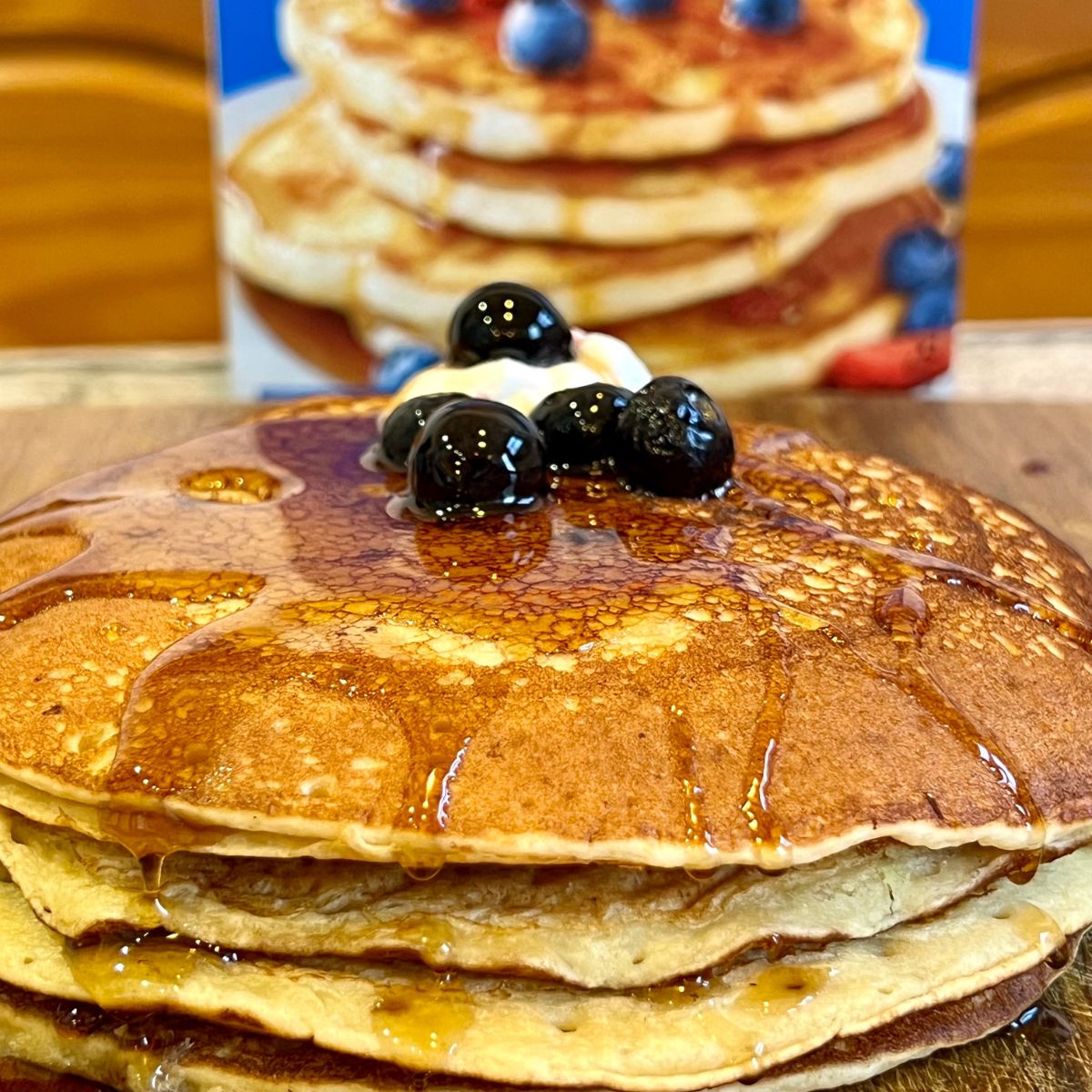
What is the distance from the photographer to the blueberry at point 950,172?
3.45 metres

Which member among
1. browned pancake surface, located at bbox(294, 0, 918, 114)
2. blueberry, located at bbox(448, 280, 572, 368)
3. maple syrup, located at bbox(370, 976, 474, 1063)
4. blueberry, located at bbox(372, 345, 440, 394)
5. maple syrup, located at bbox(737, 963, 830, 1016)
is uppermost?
browned pancake surface, located at bbox(294, 0, 918, 114)

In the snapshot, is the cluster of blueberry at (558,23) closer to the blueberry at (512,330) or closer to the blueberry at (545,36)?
the blueberry at (545,36)

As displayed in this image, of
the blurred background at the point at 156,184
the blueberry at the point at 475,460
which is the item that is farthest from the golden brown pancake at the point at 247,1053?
the blurred background at the point at 156,184

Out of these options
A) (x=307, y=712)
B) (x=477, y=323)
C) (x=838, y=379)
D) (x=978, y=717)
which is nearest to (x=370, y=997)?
(x=307, y=712)

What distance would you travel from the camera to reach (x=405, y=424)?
5.62ft

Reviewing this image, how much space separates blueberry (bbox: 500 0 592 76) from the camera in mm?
3189

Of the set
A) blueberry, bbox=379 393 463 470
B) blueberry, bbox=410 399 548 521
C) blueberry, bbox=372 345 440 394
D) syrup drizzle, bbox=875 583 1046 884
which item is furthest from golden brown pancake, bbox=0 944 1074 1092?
blueberry, bbox=372 345 440 394

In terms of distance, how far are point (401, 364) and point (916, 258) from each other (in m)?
1.30

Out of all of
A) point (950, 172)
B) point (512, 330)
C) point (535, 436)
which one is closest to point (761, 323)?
point (950, 172)

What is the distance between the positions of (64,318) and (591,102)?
1924 mm

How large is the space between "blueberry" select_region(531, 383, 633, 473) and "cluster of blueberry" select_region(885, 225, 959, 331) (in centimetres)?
198

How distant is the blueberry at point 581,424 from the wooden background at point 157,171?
104 inches

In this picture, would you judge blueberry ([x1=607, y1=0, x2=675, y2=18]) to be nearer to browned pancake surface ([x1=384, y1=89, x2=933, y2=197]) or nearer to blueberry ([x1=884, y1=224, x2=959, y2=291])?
browned pancake surface ([x1=384, y1=89, x2=933, y2=197])

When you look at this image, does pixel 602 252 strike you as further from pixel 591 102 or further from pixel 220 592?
pixel 220 592
